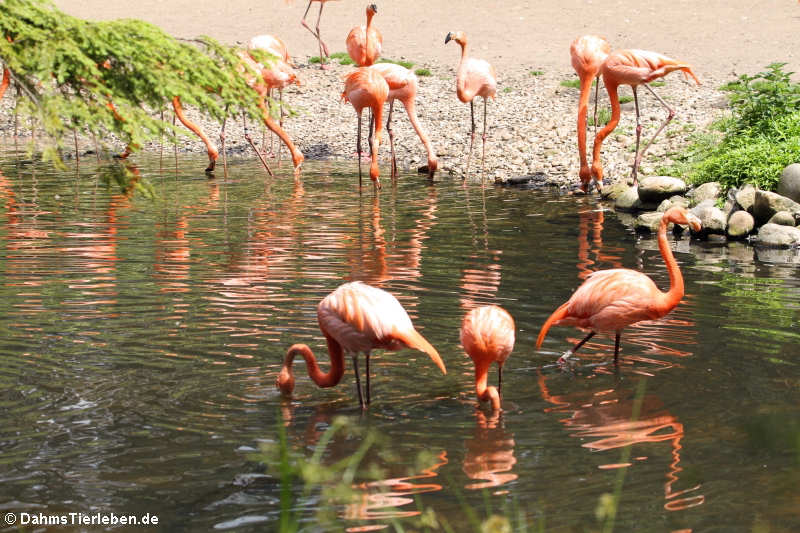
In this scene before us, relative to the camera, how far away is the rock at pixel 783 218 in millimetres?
9461

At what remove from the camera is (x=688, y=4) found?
21.6 m

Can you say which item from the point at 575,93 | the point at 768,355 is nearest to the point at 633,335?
the point at 768,355

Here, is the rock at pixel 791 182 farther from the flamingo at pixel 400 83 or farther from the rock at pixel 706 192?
the flamingo at pixel 400 83

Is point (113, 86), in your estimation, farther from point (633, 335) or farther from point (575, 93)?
point (575, 93)

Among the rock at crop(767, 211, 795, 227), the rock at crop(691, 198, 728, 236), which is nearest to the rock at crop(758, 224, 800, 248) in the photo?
the rock at crop(767, 211, 795, 227)

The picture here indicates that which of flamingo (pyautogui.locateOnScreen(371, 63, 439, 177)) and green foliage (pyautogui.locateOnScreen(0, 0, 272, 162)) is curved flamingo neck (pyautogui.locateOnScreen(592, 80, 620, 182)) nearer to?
flamingo (pyautogui.locateOnScreen(371, 63, 439, 177))

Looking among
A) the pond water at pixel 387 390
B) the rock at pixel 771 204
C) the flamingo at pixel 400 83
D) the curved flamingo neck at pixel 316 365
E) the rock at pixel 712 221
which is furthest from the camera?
the flamingo at pixel 400 83

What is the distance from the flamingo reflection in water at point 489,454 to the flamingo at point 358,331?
358 millimetres

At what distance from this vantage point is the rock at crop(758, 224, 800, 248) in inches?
360

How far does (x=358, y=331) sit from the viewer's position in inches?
189

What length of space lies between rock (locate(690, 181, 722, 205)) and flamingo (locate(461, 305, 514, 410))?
246 inches

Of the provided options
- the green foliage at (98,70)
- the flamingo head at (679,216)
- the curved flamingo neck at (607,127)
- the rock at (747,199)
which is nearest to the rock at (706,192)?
the rock at (747,199)

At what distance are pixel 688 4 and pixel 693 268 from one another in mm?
15002

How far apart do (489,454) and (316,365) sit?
1.09 meters
